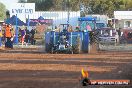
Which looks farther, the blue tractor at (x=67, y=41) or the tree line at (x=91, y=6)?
the tree line at (x=91, y=6)

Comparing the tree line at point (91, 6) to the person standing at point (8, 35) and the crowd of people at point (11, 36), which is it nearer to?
the crowd of people at point (11, 36)

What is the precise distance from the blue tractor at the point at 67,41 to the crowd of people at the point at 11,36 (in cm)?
610

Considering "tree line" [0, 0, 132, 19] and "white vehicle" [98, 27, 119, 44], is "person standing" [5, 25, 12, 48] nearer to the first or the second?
"white vehicle" [98, 27, 119, 44]

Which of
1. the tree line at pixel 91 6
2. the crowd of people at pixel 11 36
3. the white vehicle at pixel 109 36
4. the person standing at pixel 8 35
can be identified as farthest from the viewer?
the tree line at pixel 91 6

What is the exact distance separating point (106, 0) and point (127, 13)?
88.8 feet

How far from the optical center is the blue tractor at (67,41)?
99.7 feet

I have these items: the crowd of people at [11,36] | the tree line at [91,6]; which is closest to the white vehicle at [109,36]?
the crowd of people at [11,36]

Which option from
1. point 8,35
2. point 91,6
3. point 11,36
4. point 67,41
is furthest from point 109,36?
point 91,6

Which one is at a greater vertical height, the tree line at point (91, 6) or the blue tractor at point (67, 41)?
the tree line at point (91, 6)

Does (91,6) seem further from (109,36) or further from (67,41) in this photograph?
(67,41)

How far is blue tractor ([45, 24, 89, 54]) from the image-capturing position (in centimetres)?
3038

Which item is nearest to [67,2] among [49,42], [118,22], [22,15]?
[118,22]

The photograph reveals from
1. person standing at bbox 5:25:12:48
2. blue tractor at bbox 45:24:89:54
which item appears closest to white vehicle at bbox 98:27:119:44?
person standing at bbox 5:25:12:48

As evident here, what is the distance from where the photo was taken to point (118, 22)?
7350cm
